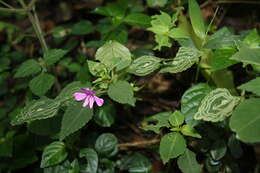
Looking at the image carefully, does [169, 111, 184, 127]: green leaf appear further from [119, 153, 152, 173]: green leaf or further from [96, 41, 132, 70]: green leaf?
[119, 153, 152, 173]: green leaf

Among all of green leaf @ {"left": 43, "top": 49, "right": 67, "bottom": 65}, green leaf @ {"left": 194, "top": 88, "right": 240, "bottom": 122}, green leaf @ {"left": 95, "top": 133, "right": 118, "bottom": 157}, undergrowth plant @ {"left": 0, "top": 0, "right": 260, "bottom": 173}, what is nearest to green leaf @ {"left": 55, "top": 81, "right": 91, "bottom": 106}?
undergrowth plant @ {"left": 0, "top": 0, "right": 260, "bottom": 173}

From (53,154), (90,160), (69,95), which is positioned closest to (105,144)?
(90,160)

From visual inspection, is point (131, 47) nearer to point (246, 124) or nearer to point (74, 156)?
point (74, 156)

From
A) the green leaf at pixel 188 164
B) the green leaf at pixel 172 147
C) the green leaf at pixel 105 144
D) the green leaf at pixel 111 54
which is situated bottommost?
the green leaf at pixel 105 144

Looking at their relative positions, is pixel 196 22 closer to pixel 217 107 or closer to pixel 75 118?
pixel 217 107

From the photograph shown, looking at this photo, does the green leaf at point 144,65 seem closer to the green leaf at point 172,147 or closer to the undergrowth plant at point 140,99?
the undergrowth plant at point 140,99

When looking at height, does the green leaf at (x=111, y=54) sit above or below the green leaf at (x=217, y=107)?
above

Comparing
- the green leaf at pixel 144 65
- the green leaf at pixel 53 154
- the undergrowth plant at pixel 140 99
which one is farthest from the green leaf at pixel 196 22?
the green leaf at pixel 53 154
